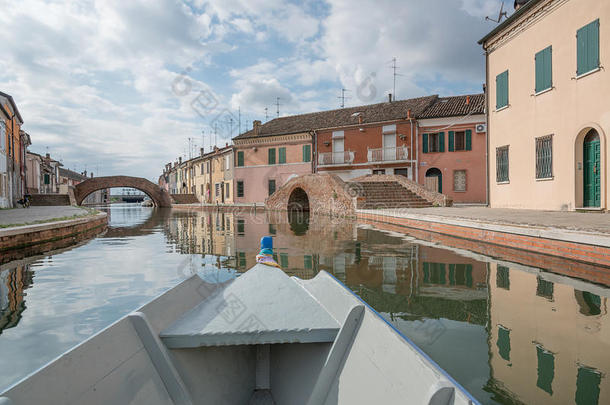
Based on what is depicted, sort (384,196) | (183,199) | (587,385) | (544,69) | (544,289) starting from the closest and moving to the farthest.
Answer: (587,385), (544,289), (544,69), (384,196), (183,199)

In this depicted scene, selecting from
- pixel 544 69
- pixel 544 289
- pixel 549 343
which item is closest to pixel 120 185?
pixel 544 69

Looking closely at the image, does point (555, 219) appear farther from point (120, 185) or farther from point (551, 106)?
point (120, 185)

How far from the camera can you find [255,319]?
210 cm

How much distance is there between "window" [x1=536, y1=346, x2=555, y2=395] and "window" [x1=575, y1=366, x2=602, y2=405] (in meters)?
0.14

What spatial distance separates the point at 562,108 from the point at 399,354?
1249cm

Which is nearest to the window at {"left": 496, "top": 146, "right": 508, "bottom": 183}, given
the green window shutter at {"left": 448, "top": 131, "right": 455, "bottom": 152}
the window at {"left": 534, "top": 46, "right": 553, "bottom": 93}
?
the window at {"left": 534, "top": 46, "right": 553, "bottom": 93}

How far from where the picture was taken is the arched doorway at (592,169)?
10.1 meters

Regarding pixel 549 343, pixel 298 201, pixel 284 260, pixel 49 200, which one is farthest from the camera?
pixel 49 200

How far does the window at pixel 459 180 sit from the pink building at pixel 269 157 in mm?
10509

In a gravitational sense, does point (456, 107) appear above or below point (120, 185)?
above

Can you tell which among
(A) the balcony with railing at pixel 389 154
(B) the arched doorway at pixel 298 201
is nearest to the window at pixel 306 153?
(B) the arched doorway at pixel 298 201

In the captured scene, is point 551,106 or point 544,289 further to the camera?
point 551,106

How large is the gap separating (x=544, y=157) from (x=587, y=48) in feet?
10.8

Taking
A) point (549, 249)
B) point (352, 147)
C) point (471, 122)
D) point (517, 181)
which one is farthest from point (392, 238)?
point (352, 147)
